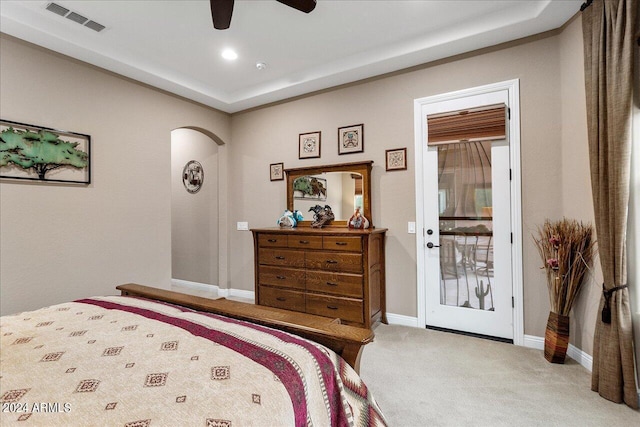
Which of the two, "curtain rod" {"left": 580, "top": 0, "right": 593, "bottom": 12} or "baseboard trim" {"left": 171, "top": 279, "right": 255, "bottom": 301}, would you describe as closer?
"curtain rod" {"left": 580, "top": 0, "right": 593, "bottom": 12}

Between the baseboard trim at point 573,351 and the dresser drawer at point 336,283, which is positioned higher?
the dresser drawer at point 336,283

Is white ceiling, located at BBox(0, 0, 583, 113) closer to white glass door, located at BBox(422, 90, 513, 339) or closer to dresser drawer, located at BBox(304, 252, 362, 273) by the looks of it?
white glass door, located at BBox(422, 90, 513, 339)

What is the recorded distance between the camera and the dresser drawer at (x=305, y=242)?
130 inches

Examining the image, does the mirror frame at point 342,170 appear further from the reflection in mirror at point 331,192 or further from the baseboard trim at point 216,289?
the baseboard trim at point 216,289

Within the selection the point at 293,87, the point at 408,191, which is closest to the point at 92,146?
the point at 293,87

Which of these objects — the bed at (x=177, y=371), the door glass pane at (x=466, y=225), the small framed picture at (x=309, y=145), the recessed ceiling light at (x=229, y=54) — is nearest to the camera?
the bed at (x=177, y=371)

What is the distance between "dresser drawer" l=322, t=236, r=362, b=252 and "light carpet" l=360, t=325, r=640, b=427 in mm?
929

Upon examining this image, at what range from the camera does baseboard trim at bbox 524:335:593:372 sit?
91.4 inches

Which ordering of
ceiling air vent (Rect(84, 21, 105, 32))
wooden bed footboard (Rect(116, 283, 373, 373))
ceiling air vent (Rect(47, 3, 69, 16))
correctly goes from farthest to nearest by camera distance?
1. ceiling air vent (Rect(84, 21, 105, 32))
2. ceiling air vent (Rect(47, 3, 69, 16))
3. wooden bed footboard (Rect(116, 283, 373, 373))

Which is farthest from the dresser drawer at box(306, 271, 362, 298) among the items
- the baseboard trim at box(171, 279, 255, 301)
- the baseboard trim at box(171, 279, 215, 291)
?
the baseboard trim at box(171, 279, 215, 291)

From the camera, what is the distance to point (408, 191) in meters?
3.34

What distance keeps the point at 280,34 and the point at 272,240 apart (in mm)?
2167

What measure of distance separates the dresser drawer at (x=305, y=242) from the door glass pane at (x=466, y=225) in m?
1.29

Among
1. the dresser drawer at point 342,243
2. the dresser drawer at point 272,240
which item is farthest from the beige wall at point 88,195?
the dresser drawer at point 342,243
